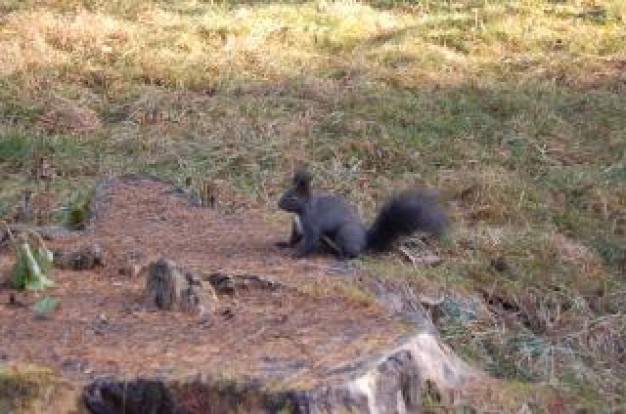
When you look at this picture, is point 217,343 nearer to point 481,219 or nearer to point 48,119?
point 481,219

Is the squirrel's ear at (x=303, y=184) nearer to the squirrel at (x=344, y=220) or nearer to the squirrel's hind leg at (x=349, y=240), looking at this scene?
the squirrel at (x=344, y=220)

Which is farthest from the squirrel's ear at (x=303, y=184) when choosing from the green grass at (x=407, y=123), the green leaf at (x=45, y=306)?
the green leaf at (x=45, y=306)

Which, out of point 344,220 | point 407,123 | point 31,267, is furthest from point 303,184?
point 407,123

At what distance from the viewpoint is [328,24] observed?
10797 millimetres

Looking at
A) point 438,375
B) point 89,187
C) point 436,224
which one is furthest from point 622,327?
point 89,187

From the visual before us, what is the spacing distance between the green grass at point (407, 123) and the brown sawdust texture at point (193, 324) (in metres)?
0.87

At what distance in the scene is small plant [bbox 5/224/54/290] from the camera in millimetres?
4277

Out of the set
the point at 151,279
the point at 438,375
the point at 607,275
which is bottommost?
the point at 607,275

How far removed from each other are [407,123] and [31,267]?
4.76 meters

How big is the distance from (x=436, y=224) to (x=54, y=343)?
210cm

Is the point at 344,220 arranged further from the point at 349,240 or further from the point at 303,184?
the point at 303,184

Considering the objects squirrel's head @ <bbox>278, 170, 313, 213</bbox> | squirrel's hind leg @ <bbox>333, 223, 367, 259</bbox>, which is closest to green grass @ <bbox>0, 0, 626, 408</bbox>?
squirrel's hind leg @ <bbox>333, 223, 367, 259</bbox>

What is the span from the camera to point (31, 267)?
4.31 meters

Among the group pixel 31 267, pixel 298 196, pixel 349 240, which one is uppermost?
pixel 31 267
